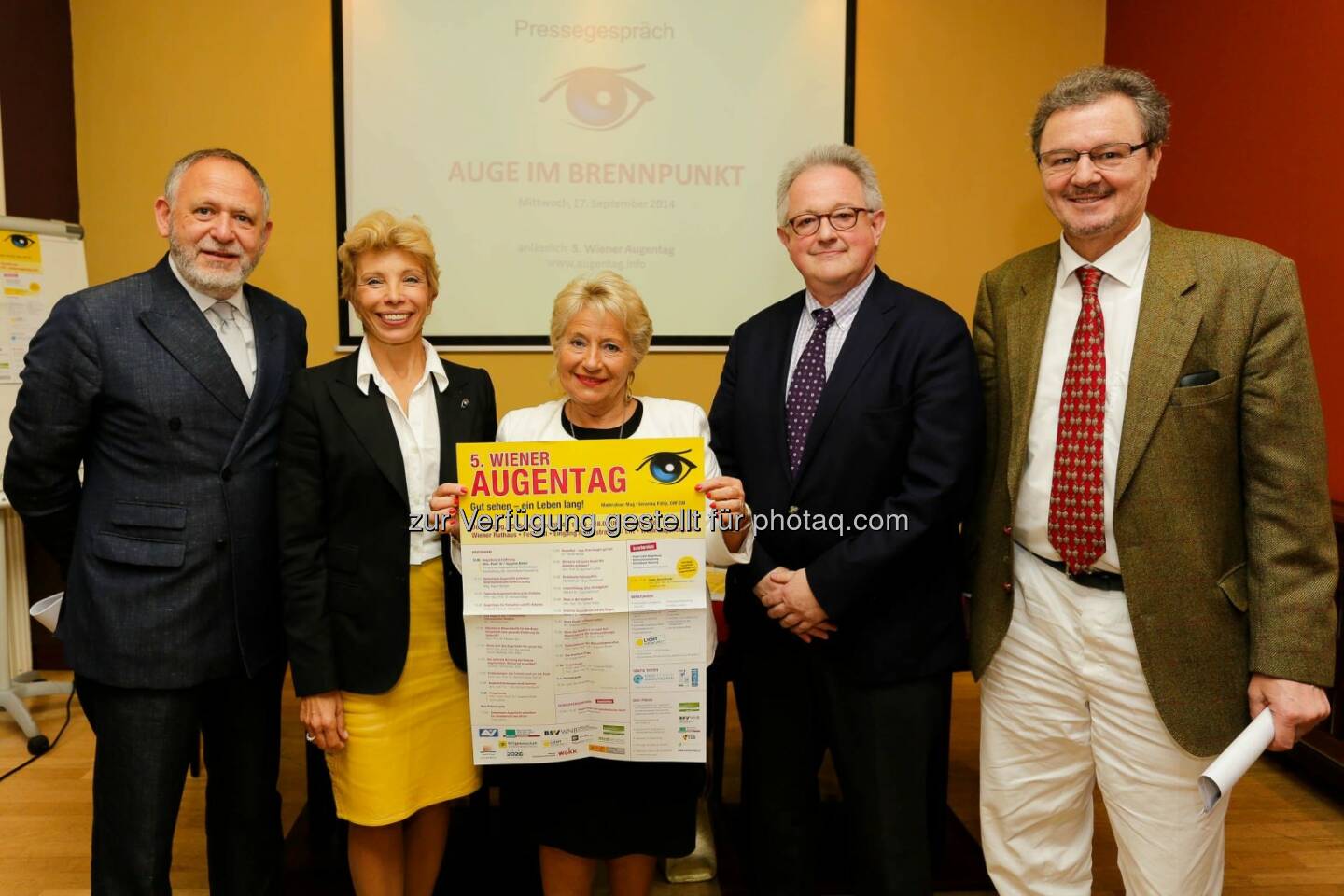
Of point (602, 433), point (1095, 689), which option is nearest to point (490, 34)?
point (602, 433)

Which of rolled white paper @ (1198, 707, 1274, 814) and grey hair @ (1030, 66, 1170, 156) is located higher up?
grey hair @ (1030, 66, 1170, 156)

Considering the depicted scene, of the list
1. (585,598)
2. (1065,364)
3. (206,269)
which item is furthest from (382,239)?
(1065,364)

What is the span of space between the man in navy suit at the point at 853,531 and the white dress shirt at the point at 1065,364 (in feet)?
0.40

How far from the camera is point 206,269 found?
6.15 ft

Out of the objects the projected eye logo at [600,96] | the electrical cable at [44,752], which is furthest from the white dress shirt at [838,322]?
the electrical cable at [44,752]

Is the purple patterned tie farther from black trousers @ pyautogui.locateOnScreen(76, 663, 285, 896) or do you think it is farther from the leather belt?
black trousers @ pyautogui.locateOnScreen(76, 663, 285, 896)

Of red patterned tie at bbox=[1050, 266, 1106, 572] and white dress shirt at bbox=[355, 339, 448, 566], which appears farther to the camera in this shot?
white dress shirt at bbox=[355, 339, 448, 566]

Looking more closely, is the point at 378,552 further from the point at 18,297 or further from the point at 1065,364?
the point at 18,297

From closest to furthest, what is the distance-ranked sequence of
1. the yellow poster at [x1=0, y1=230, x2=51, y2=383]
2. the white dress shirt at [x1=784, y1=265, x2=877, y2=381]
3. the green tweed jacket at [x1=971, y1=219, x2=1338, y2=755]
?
the green tweed jacket at [x1=971, y1=219, x2=1338, y2=755]
the white dress shirt at [x1=784, y1=265, x2=877, y2=381]
the yellow poster at [x1=0, y1=230, x2=51, y2=383]

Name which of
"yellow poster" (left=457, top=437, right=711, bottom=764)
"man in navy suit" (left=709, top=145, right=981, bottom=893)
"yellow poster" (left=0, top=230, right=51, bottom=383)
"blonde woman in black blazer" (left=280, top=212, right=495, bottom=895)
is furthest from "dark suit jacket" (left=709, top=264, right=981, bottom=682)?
"yellow poster" (left=0, top=230, right=51, bottom=383)

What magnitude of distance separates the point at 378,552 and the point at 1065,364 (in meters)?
1.45

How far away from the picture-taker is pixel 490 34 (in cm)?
417

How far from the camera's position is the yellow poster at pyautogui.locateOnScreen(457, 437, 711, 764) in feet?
5.66

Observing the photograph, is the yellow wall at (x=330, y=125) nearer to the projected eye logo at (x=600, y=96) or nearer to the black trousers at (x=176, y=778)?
the projected eye logo at (x=600, y=96)
